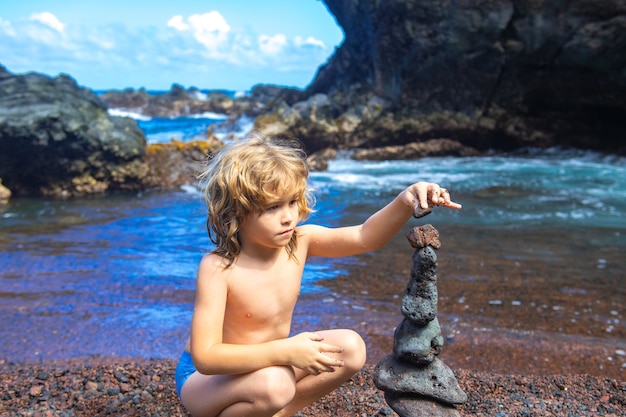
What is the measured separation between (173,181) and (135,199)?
177cm

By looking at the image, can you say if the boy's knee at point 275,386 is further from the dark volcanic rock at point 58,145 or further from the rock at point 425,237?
the dark volcanic rock at point 58,145

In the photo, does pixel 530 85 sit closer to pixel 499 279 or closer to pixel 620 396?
pixel 499 279

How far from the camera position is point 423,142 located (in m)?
20.7

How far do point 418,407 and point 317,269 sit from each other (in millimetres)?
3886

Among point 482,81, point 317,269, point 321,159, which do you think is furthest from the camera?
point 482,81

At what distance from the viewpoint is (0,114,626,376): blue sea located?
4621 mm

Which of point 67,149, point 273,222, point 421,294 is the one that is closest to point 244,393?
point 273,222

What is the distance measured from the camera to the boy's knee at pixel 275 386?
2344mm

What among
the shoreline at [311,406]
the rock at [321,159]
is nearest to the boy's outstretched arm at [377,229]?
the shoreline at [311,406]

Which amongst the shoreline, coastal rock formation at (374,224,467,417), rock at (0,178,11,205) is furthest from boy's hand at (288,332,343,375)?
rock at (0,178,11,205)

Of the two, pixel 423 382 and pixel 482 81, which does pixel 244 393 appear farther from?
pixel 482 81

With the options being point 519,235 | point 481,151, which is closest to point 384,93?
point 481,151

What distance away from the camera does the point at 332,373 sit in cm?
262

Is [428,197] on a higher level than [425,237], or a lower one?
higher
